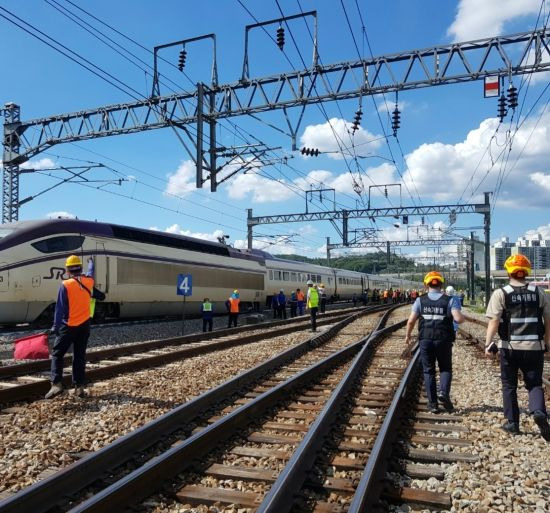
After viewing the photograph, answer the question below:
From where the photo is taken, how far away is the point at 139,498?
362 cm

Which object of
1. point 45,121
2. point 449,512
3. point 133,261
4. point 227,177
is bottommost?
point 449,512

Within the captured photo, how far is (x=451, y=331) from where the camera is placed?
6.39 metres

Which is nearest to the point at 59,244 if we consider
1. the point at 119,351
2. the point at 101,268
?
the point at 101,268

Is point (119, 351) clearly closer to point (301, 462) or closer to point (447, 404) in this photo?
point (447, 404)

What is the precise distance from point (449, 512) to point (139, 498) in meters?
2.14

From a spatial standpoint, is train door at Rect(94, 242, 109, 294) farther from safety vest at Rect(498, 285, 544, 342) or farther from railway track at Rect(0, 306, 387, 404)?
safety vest at Rect(498, 285, 544, 342)

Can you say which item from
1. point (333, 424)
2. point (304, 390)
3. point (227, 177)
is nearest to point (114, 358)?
point (304, 390)

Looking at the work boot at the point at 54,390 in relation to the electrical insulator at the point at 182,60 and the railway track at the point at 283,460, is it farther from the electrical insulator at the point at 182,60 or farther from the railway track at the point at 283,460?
the electrical insulator at the point at 182,60

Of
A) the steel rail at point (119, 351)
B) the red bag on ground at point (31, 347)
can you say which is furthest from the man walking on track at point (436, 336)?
the red bag on ground at point (31, 347)

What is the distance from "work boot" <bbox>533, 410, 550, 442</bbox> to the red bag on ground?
8004mm

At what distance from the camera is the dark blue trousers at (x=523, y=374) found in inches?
204

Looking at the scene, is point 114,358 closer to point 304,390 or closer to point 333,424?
point 304,390

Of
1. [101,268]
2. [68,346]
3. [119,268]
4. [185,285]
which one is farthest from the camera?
[185,285]

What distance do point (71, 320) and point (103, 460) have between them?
2.82 metres
